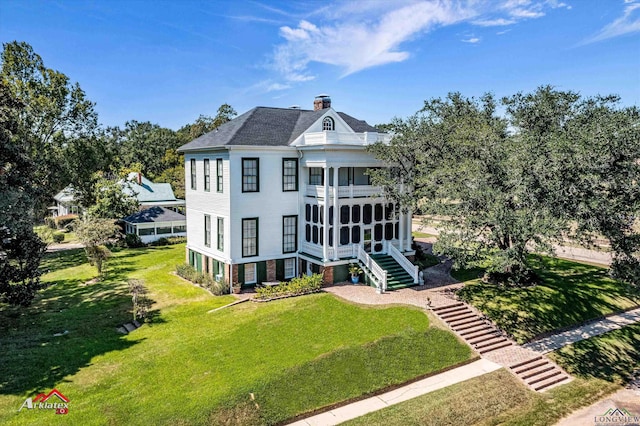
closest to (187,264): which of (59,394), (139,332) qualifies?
(139,332)

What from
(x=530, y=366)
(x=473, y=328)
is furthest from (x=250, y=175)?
(x=530, y=366)

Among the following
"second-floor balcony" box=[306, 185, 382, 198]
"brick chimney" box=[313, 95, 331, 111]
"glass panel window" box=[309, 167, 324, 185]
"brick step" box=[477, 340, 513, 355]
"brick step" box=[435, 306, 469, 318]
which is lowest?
"brick step" box=[477, 340, 513, 355]

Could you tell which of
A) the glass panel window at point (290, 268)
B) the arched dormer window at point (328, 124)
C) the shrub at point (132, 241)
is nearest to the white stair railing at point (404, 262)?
the glass panel window at point (290, 268)

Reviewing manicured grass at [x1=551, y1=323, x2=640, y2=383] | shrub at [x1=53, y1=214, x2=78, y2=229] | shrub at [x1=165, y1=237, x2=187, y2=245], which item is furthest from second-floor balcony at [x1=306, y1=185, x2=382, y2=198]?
shrub at [x1=53, y1=214, x2=78, y2=229]

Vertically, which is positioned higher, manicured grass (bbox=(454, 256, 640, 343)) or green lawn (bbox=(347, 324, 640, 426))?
manicured grass (bbox=(454, 256, 640, 343))

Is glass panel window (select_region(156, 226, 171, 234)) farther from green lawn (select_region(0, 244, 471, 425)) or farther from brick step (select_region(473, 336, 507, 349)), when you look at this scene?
brick step (select_region(473, 336, 507, 349))

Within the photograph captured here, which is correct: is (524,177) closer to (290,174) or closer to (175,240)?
(290,174)
